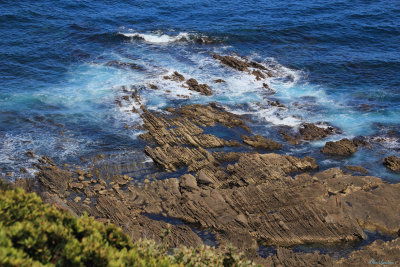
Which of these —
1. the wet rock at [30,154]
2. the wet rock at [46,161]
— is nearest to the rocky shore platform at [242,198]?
the wet rock at [46,161]

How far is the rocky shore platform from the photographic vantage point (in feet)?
98.3

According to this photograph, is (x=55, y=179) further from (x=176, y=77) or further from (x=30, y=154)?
(x=176, y=77)

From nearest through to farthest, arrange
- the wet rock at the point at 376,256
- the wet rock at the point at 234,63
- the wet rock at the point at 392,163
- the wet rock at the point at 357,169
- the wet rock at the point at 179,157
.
Answer: the wet rock at the point at 376,256 → the wet rock at the point at 179,157 → the wet rock at the point at 357,169 → the wet rock at the point at 392,163 → the wet rock at the point at 234,63

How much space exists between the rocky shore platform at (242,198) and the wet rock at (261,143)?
0.35ft

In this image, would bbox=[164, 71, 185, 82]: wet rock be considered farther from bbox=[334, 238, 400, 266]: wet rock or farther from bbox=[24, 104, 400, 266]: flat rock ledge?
bbox=[334, 238, 400, 266]: wet rock

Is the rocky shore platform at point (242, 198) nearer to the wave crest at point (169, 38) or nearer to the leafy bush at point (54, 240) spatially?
the leafy bush at point (54, 240)

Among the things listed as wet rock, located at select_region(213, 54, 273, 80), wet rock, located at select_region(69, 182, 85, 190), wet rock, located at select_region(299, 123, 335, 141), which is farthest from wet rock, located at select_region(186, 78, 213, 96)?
wet rock, located at select_region(69, 182, 85, 190)

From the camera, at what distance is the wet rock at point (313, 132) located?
45.0 metres

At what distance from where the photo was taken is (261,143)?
4272 cm

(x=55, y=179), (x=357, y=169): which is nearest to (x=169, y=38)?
(x=55, y=179)

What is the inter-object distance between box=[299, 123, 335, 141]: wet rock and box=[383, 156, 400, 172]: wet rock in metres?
7.31

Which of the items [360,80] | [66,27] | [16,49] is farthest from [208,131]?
[66,27]

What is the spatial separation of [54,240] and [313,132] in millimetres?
34574

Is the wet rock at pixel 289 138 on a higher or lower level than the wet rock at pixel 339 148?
lower
